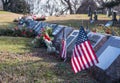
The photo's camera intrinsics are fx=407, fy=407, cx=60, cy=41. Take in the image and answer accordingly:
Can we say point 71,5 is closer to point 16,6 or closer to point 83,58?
point 16,6

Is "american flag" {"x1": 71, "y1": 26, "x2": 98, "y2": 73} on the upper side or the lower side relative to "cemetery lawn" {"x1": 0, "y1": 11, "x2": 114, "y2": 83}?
upper

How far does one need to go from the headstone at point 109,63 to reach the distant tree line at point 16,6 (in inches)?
2359

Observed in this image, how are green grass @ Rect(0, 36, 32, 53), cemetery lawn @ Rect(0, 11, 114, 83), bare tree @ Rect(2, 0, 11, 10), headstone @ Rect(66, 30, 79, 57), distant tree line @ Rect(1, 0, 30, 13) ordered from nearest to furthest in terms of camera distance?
cemetery lawn @ Rect(0, 11, 114, 83)
headstone @ Rect(66, 30, 79, 57)
green grass @ Rect(0, 36, 32, 53)
distant tree line @ Rect(1, 0, 30, 13)
bare tree @ Rect(2, 0, 11, 10)

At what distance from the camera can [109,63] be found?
8703mm

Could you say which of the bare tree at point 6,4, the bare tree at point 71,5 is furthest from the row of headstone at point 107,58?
the bare tree at point 71,5

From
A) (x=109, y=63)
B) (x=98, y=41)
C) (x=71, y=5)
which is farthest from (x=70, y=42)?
(x=71, y=5)

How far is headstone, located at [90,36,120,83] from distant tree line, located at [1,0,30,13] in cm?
5991

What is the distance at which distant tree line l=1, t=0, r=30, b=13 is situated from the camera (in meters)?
71.1

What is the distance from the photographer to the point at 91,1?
6975cm

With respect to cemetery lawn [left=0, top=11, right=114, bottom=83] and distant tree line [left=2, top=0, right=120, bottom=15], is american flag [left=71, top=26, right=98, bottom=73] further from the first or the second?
distant tree line [left=2, top=0, right=120, bottom=15]

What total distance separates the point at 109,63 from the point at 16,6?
6626cm

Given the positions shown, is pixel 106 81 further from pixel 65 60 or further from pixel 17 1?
pixel 17 1

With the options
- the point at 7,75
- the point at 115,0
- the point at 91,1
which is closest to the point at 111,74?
the point at 7,75

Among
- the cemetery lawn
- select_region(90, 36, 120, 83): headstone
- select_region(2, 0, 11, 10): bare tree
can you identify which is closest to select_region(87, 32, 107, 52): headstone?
select_region(90, 36, 120, 83): headstone
